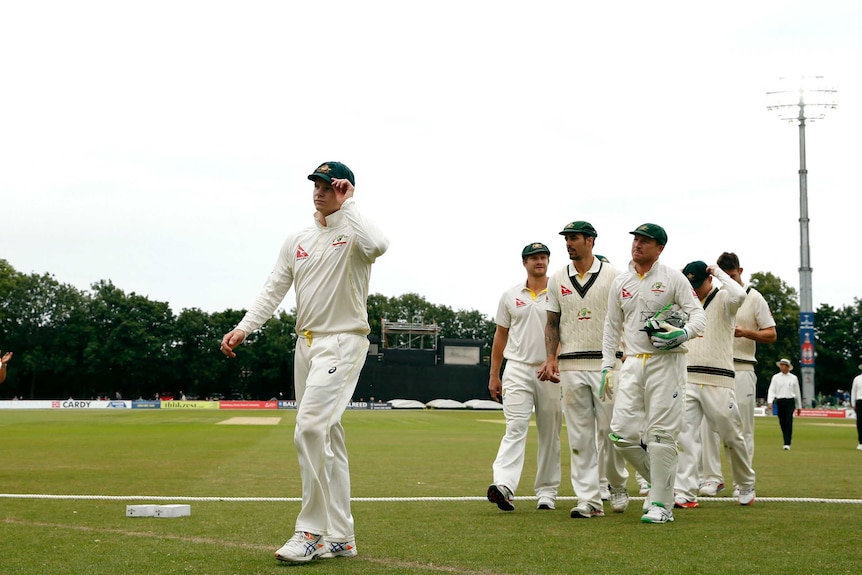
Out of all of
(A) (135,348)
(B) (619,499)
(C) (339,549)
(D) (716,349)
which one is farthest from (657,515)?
(A) (135,348)

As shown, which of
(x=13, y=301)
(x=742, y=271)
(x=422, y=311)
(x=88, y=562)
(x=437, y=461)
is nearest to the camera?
(x=88, y=562)

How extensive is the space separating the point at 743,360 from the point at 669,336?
3.69 m

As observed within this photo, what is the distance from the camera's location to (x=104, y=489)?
35.8 feet

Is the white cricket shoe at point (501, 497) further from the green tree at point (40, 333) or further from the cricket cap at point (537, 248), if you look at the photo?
the green tree at point (40, 333)

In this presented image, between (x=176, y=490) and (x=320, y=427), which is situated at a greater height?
(x=320, y=427)

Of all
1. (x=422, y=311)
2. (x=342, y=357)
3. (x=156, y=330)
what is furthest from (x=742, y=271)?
(x=422, y=311)

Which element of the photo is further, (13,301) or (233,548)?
(13,301)

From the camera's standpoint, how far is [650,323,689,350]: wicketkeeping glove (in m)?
7.99

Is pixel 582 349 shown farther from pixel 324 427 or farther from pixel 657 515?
pixel 324 427

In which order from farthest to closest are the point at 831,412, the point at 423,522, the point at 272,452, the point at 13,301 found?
the point at 13,301, the point at 831,412, the point at 272,452, the point at 423,522

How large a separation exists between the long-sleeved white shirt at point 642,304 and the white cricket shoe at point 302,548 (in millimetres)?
3377

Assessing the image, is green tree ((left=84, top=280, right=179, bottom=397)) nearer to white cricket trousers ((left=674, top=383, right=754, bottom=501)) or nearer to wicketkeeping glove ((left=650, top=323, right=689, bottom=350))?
white cricket trousers ((left=674, top=383, right=754, bottom=501))

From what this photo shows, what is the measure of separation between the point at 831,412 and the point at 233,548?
183 feet

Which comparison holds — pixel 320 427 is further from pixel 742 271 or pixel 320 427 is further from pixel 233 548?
pixel 742 271
